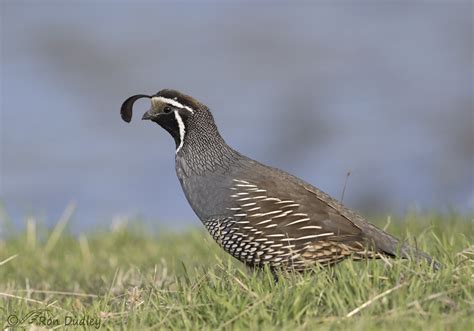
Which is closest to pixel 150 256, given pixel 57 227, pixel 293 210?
pixel 57 227

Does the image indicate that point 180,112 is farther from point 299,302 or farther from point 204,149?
point 299,302

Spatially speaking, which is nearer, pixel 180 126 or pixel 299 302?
pixel 299 302

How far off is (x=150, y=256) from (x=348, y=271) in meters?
3.72

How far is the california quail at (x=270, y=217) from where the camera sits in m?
6.28

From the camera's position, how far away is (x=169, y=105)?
714 centimetres

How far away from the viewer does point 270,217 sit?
21.0 ft

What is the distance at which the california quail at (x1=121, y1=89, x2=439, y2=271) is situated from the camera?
20.6ft

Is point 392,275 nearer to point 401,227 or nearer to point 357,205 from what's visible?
point 401,227
